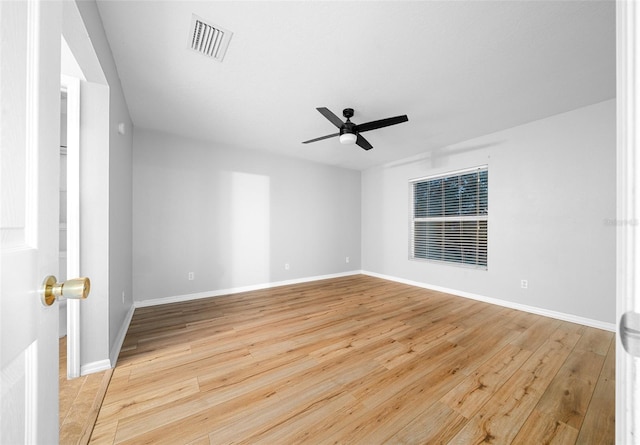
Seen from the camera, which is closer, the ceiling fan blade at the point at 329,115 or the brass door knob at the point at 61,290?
the brass door knob at the point at 61,290

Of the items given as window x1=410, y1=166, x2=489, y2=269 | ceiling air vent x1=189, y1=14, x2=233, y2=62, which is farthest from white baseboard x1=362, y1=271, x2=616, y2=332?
ceiling air vent x1=189, y1=14, x2=233, y2=62

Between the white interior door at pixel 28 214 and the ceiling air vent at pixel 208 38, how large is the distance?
1.46 meters

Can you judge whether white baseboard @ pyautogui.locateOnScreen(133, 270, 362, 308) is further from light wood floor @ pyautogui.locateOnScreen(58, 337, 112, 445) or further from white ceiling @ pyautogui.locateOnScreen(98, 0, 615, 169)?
white ceiling @ pyautogui.locateOnScreen(98, 0, 615, 169)

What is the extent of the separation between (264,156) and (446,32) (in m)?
3.19

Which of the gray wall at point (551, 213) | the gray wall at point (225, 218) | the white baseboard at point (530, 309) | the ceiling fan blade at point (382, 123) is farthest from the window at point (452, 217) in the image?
the ceiling fan blade at point (382, 123)

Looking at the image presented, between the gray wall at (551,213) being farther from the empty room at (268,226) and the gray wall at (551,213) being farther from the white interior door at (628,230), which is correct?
the white interior door at (628,230)

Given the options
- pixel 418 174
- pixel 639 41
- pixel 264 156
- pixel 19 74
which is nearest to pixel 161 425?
pixel 19 74

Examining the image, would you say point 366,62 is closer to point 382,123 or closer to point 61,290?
point 382,123

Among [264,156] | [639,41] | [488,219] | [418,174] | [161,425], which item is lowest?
[161,425]

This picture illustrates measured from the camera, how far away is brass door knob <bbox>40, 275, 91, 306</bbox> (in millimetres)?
461

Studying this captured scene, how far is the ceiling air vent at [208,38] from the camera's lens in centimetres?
164

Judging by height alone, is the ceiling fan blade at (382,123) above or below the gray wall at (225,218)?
above

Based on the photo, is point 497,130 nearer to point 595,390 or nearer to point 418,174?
point 418,174

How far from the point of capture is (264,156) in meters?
4.23
